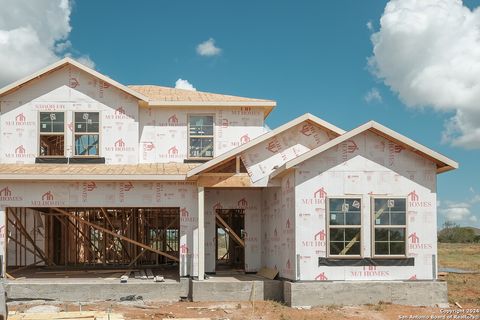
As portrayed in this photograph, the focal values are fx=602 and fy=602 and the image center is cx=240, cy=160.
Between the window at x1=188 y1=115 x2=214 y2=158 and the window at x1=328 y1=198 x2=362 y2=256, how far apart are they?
6294 mm

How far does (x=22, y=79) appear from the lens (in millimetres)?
19938

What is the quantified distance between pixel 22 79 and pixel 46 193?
4.29 m

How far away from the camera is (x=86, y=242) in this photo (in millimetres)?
25312

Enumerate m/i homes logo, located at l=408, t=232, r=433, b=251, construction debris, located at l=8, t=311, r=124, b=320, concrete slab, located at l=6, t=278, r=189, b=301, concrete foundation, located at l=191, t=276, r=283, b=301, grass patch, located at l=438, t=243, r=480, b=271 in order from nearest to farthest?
1. construction debris, located at l=8, t=311, r=124, b=320
2. m/i homes logo, located at l=408, t=232, r=433, b=251
3. concrete foundation, located at l=191, t=276, r=283, b=301
4. concrete slab, located at l=6, t=278, r=189, b=301
5. grass patch, located at l=438, t=243, r=480, b=271

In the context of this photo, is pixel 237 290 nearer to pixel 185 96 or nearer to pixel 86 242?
pixel 185 96

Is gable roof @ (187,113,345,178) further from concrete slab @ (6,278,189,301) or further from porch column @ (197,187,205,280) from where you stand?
concrete slab @ (6,278,189,301)

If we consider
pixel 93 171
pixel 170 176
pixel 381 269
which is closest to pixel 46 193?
pixel 93 171

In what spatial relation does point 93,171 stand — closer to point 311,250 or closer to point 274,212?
point 274,212

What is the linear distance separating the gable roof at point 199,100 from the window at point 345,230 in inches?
246

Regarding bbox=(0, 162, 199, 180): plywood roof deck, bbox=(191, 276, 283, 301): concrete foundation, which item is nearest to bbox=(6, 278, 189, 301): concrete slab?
bbox=(191, 276, 283, 301): concrete foundation

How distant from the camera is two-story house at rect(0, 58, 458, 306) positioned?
53.2ft

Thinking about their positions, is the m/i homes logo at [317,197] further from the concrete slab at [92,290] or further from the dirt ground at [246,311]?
the concrete slab at [92,290]

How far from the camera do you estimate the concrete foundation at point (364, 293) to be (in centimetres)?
1586

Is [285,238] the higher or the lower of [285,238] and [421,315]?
the higher
